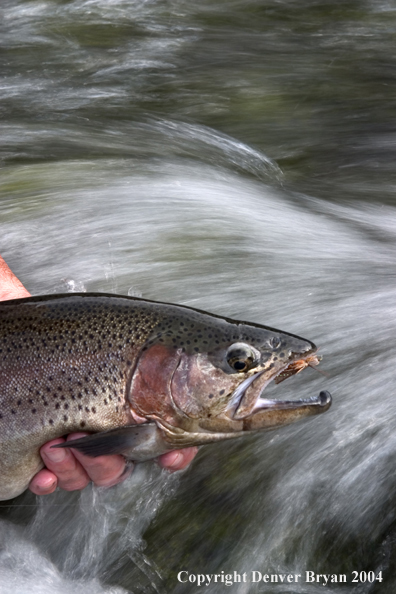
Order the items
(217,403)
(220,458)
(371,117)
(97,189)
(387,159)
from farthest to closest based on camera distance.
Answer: (371,117) → (387,159) → (97,189) → (220,458) → (217,403)

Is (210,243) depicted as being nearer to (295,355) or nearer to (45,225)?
(45,225)

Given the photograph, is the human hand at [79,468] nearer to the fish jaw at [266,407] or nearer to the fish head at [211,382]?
the fish head at [211,382]

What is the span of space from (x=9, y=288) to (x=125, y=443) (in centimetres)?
126

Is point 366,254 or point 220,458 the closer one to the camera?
point 220,458

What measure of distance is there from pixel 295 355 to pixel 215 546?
0.98 m

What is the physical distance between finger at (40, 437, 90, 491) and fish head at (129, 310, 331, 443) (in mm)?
344

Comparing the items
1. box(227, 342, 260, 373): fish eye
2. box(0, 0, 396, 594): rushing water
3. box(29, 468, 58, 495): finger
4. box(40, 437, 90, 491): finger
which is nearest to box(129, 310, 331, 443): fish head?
box(227, 342, 260, 373): fish eye

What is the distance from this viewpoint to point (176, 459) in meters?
2.96

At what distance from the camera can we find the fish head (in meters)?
2.75

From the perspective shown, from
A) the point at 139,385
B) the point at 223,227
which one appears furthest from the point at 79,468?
the point at 223,227

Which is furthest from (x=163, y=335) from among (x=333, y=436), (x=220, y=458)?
(x=333, y=436)

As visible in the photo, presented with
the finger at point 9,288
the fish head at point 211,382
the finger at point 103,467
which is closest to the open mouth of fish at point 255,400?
the fish head at point 211,382

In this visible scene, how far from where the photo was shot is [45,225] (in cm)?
459

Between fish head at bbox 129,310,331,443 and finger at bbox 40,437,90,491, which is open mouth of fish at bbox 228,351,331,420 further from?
finger at bbox 40,437,90,491
